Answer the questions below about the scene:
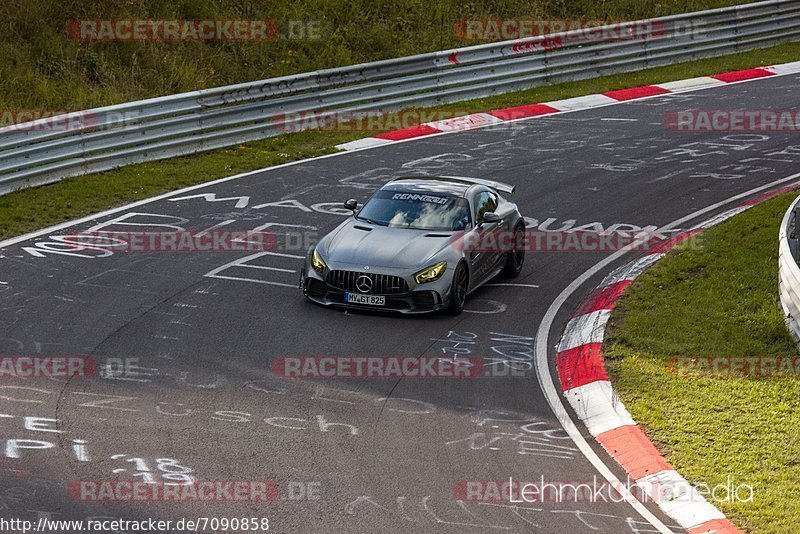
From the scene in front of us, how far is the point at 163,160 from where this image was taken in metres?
20.6

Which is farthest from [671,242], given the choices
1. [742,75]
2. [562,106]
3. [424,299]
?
[742,75]

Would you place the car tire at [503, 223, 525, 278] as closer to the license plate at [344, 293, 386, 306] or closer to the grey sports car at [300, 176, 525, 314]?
the grey sports car at [300, 176, 525, 314]

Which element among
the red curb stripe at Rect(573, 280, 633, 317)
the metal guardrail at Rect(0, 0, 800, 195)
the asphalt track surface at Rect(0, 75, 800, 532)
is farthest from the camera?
the metal guardrail at Rect(0, 0, 800, 195)

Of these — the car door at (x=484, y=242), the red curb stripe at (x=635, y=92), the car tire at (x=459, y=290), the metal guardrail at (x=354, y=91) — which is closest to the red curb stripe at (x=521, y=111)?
the metal guardrail at (x=354, y=91)

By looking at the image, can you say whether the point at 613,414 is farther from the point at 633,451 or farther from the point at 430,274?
the point at 430,274

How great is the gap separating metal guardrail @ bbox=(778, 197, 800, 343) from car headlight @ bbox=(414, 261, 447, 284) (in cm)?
387

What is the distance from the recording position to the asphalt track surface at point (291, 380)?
8562mm

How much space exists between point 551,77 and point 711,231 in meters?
11.1

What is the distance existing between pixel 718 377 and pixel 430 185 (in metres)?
5.08

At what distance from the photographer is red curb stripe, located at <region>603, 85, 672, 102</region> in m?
25.9

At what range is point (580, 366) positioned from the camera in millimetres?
11875

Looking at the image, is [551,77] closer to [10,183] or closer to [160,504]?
[10,183]

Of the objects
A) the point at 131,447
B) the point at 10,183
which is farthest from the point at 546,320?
the point at 10,183

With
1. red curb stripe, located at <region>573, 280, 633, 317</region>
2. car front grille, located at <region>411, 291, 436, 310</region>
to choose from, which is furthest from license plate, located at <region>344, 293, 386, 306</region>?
red curb stripe, located at <region>573, 280, 633, 317</region>
